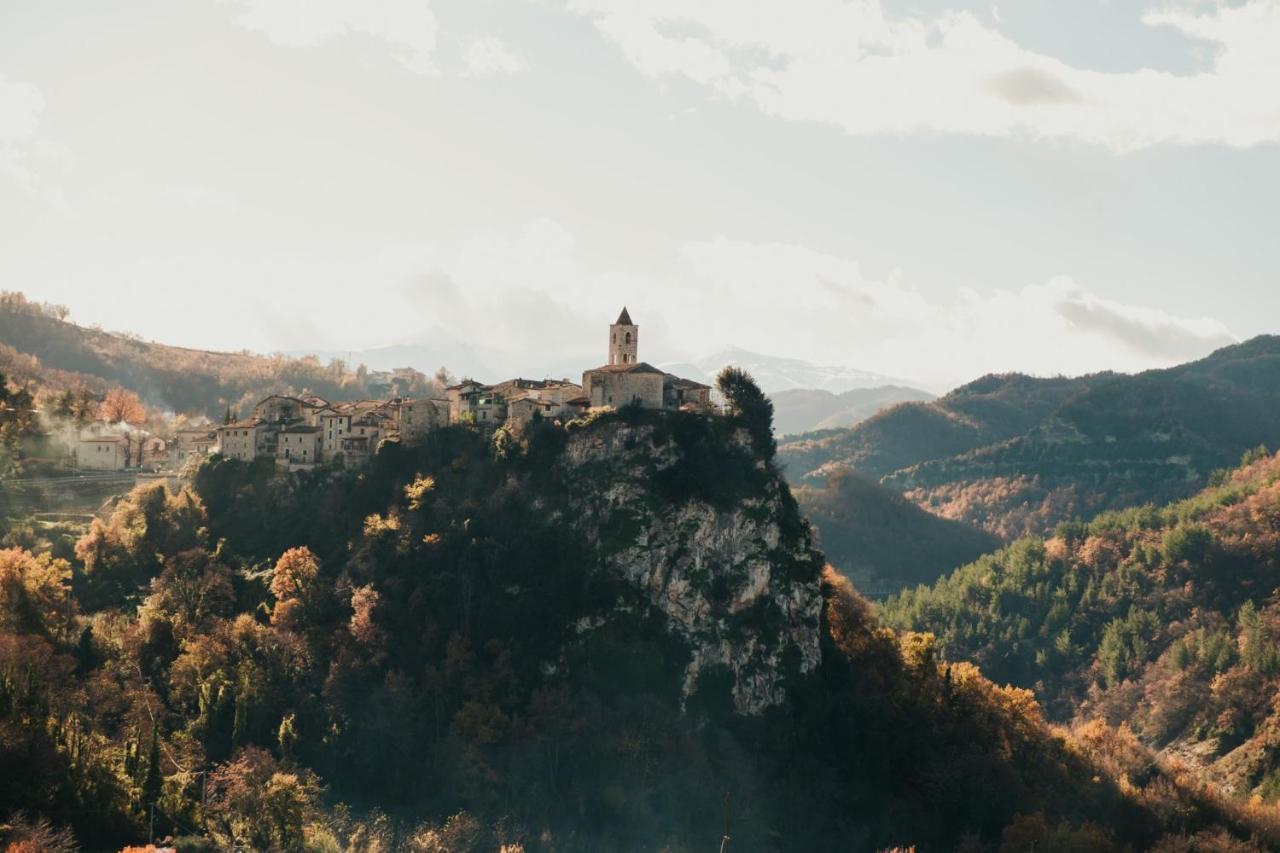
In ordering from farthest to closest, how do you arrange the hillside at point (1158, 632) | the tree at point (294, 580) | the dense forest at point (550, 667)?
the hillside at point (1158, 632)
the tree at point (294, 580)
the dense forest at point (550, 667)

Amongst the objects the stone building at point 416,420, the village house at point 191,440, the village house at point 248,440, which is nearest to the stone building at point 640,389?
A: the stone building at point 416,420

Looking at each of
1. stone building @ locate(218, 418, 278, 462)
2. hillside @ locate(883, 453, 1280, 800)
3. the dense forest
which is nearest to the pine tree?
the dense forest

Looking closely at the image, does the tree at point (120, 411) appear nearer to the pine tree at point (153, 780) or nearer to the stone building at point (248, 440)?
the stone building at point (248, 440)

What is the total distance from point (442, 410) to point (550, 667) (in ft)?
94.6

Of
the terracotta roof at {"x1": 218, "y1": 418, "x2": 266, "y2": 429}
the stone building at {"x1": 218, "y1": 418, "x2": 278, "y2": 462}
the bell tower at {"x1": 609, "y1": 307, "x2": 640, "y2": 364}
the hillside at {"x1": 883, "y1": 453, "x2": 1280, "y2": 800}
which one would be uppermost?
the bell tower at {"x1": 609, "y1": 307, "x2": 640, "y2": 364}

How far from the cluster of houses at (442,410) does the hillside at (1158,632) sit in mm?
81939

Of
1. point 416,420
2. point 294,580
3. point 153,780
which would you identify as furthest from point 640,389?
point 153,780

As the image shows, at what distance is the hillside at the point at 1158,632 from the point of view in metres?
142

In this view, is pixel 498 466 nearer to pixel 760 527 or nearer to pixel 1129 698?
pixel 760 527

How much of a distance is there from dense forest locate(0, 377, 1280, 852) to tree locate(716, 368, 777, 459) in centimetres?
40

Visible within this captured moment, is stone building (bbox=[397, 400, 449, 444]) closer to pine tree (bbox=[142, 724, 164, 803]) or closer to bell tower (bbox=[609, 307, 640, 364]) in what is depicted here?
bell tower (bbox=[609, 307, 640, 364])

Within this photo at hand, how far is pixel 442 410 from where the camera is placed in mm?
107000

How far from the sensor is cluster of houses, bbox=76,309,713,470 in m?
100

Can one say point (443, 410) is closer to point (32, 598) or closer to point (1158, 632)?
point (32, 598)
